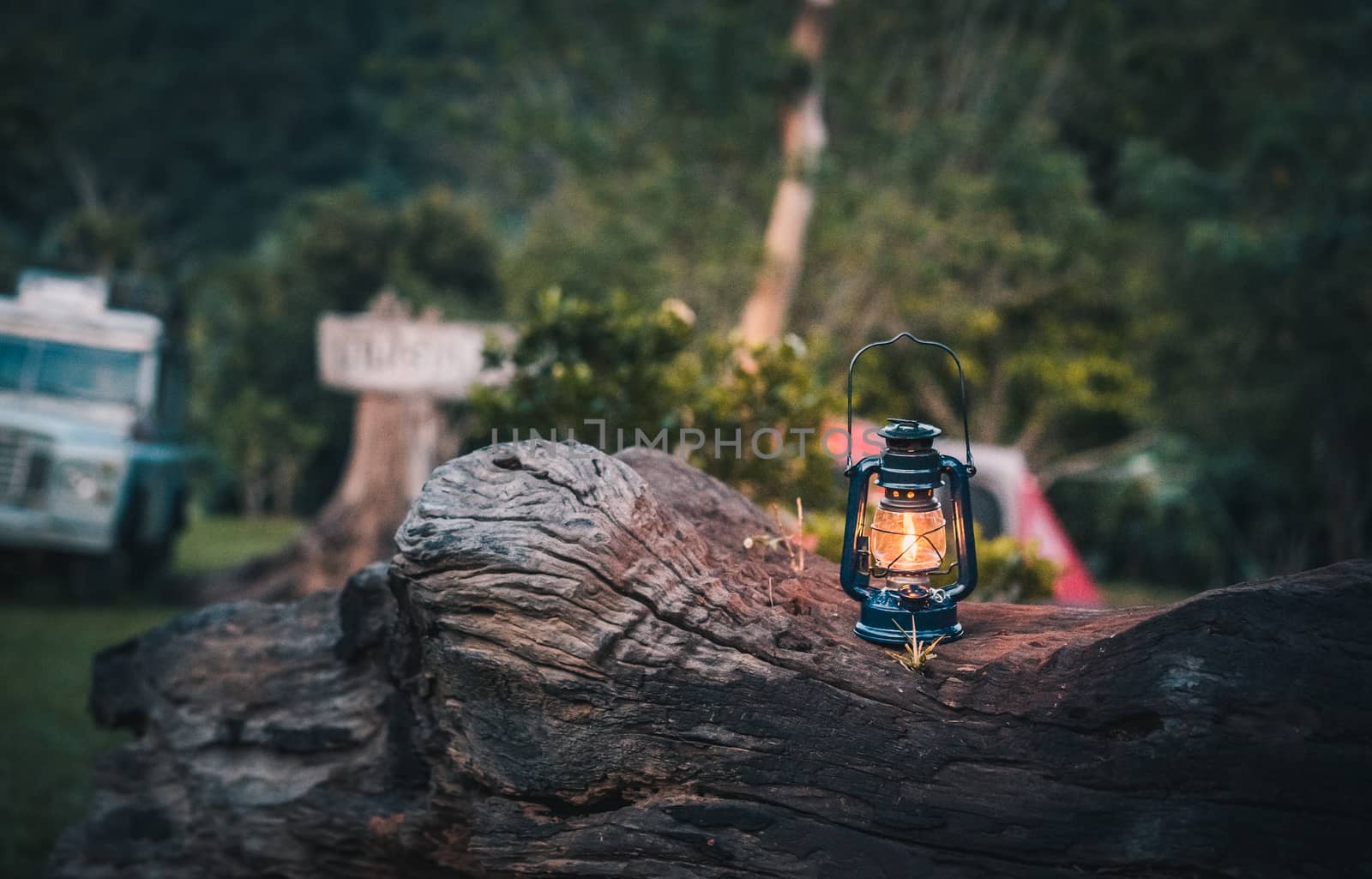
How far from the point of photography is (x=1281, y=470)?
13711mm

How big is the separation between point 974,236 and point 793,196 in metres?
2.19

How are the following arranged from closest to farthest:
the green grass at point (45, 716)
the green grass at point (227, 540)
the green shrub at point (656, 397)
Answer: the green shrub at point (656, 397), the green grass at point (45, 716), the green grass at point (227, 540)

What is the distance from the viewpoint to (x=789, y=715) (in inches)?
114

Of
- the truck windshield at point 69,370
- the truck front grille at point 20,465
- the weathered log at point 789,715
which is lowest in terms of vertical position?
the weathered log at point 789,715

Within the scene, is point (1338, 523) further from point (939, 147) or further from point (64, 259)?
point (64, 259)

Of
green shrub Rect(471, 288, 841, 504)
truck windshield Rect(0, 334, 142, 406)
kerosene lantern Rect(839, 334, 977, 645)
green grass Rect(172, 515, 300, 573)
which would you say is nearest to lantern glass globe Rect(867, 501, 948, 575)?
kerosene lantern Rect(839, 334, 977, 645)

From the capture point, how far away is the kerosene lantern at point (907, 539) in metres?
3.02

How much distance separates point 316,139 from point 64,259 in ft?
43.0

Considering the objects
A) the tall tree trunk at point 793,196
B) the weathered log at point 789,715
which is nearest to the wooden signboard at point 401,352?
the tall tree trunk at point 793,196

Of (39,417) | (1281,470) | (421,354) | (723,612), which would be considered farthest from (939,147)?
(723,612)

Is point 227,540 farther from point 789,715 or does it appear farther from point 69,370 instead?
point 789,715

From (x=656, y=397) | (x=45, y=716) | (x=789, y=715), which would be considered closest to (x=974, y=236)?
(x=656, y=397)

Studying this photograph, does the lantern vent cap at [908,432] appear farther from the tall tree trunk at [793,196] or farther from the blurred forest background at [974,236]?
the tall tree trunk at [793,196]

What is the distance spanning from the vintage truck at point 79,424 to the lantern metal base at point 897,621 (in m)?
8.57
